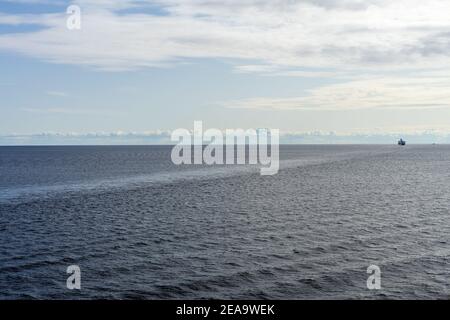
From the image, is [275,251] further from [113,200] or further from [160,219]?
[113,200]

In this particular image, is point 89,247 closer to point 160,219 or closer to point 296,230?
point 160,219

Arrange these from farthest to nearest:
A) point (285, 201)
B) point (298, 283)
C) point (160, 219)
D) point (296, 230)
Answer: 1. point (285, 201)
2. point (160, 219)
3. point (296, 230)
4. point (298, 283)

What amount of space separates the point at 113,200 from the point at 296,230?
135ft

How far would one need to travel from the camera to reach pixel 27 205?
77312 millimetres

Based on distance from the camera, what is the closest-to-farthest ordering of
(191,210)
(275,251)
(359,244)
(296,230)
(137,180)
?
(275,251) < (359,244) < (296,230) < (191,210) < (137,180)

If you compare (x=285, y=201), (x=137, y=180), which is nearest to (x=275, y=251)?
(x=285, y=201)

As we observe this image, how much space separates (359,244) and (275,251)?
10.1m

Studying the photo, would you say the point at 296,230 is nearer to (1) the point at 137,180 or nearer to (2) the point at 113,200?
(2) the point at 113,200

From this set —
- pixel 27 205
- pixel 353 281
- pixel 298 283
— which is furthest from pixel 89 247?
pixel 27 205

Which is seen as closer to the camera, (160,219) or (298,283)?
(298,283)
